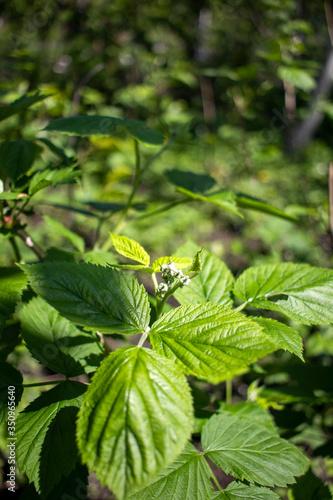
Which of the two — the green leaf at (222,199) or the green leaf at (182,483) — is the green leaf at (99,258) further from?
the green leaf at (182,483)

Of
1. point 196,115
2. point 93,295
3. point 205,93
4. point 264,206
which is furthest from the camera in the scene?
point 205,93

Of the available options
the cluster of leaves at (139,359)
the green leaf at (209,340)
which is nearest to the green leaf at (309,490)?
the cluster of leaves at (139,359)

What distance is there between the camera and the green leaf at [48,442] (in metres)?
0.49

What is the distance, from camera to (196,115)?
2.61 metres

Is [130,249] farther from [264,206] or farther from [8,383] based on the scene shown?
[264,206]

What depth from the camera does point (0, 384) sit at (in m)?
0.56

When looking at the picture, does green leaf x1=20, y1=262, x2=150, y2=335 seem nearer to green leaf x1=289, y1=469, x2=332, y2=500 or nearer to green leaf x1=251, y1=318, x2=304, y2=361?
green leaf x1=251, y1=318, x2=304, y2=361

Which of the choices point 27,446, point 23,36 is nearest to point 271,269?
point 27,446

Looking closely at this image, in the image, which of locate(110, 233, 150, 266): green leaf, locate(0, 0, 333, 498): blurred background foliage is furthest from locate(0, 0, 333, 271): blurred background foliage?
locate(110, 233, 150, 266): green leaf

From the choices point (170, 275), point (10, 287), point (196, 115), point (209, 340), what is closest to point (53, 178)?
point (10, 287)

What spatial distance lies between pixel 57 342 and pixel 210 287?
0.35 meters

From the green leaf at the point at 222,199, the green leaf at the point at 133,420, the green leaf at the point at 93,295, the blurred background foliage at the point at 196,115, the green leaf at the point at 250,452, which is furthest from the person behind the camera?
the blurred background foliage at the point at 196,115

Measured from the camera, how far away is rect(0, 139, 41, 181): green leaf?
28.5 inches

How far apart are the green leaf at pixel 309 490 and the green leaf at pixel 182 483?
357mm
